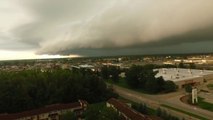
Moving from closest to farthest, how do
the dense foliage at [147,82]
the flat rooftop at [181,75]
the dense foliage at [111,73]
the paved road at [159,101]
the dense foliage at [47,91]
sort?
1. the paved road at [159,101]
2. the dense foliage at [47,91]
3. the dense foliage at [147,82]
4. the flat rooftop at [181,75]
5. the dense foliage at [111,73]

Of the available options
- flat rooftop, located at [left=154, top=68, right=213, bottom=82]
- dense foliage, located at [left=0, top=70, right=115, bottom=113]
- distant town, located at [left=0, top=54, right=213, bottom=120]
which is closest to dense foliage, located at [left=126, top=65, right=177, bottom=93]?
distant town, located at [left=0, top=54, right=213, bottom=120]

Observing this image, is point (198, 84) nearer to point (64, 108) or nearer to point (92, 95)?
point (92, 95)

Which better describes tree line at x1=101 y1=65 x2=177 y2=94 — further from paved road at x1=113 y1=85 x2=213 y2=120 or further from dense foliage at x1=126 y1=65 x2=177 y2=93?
paved road at x1=113 y1=85 x2=213 y2=120

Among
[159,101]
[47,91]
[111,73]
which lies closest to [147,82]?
[159,101]

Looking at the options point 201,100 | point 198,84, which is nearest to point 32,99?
point 201,100

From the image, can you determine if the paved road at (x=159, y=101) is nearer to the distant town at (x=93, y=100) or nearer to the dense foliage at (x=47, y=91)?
the distant town at (x=93, y=100)

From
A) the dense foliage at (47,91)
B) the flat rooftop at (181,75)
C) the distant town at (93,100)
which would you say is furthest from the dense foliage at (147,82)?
the dense foliage at (47,91)

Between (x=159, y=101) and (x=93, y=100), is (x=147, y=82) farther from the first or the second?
(x=93, y=100)
